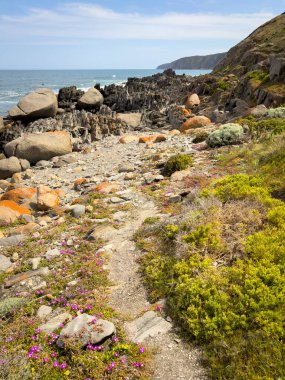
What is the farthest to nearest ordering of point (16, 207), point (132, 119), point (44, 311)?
1. point (132, 119)
2. point (16, 207)
3. point (44, 311)

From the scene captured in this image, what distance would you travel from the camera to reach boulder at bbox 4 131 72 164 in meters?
24.0

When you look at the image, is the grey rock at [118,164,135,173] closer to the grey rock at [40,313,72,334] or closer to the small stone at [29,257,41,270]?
the small stone at [29,257,41,270]

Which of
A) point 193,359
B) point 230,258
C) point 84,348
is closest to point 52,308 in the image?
point 84,348

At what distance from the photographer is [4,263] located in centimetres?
890

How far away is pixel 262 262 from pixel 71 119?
2910cm

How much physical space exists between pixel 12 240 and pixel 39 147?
49.3 feet

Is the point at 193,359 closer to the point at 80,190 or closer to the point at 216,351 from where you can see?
the point at 216,351

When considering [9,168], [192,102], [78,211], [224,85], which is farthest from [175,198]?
[224,85]

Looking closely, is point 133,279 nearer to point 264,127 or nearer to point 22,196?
point 22,196

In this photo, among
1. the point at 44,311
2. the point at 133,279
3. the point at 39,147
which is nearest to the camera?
the point at 44,311

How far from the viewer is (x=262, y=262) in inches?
239

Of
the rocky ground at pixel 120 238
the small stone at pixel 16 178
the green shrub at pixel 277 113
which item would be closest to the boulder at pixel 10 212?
the rocky ground at pixel 120 238

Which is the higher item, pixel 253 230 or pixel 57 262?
pixel 253 230

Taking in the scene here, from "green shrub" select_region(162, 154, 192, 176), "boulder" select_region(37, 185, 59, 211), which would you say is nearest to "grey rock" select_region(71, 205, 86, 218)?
"boulder" select_region(37, 185, 59, 211)
